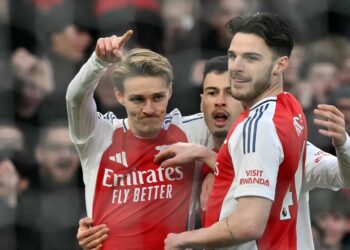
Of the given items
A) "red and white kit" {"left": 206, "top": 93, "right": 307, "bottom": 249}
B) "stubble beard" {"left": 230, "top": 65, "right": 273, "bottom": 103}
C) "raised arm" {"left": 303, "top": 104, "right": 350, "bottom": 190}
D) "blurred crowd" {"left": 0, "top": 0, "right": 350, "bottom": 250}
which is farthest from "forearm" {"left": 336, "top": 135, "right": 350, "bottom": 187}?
"blurred crowd" {"left": 0, "top": 0, "right": 350, "bottom": 250}

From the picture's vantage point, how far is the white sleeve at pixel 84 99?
244 centimetres

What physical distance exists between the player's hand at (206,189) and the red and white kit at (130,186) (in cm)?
6

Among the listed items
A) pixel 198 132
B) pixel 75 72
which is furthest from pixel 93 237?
pixel 75 72

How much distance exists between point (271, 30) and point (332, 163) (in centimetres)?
46

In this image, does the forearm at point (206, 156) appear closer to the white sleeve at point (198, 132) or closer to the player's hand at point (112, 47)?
the white sleeve at point (198, 132)

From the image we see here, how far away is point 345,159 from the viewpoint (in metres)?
2.37

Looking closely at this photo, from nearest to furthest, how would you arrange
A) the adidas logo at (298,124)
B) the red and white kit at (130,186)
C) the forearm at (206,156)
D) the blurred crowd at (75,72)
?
the adidas logo at (298,124) < the forearm at (206,156) < the red and white kit at (130,186) < the blurred crowd at (75,72)

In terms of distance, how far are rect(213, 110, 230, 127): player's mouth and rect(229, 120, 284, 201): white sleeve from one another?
0.47 m

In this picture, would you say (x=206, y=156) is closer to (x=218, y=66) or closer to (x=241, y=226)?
(x=218, y=66)

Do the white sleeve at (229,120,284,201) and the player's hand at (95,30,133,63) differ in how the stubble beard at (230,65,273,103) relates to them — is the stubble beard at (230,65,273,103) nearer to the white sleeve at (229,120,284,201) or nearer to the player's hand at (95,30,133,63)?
the white sleeve at (229,120,284,201)

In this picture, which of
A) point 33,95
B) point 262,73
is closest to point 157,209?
point 262,73

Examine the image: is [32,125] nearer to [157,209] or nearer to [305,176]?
[157,209]

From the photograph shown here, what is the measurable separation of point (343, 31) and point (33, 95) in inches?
45.9

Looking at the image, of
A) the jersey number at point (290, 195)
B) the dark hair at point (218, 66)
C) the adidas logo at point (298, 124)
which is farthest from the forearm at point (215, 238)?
the dark hair at point (218, 66)
